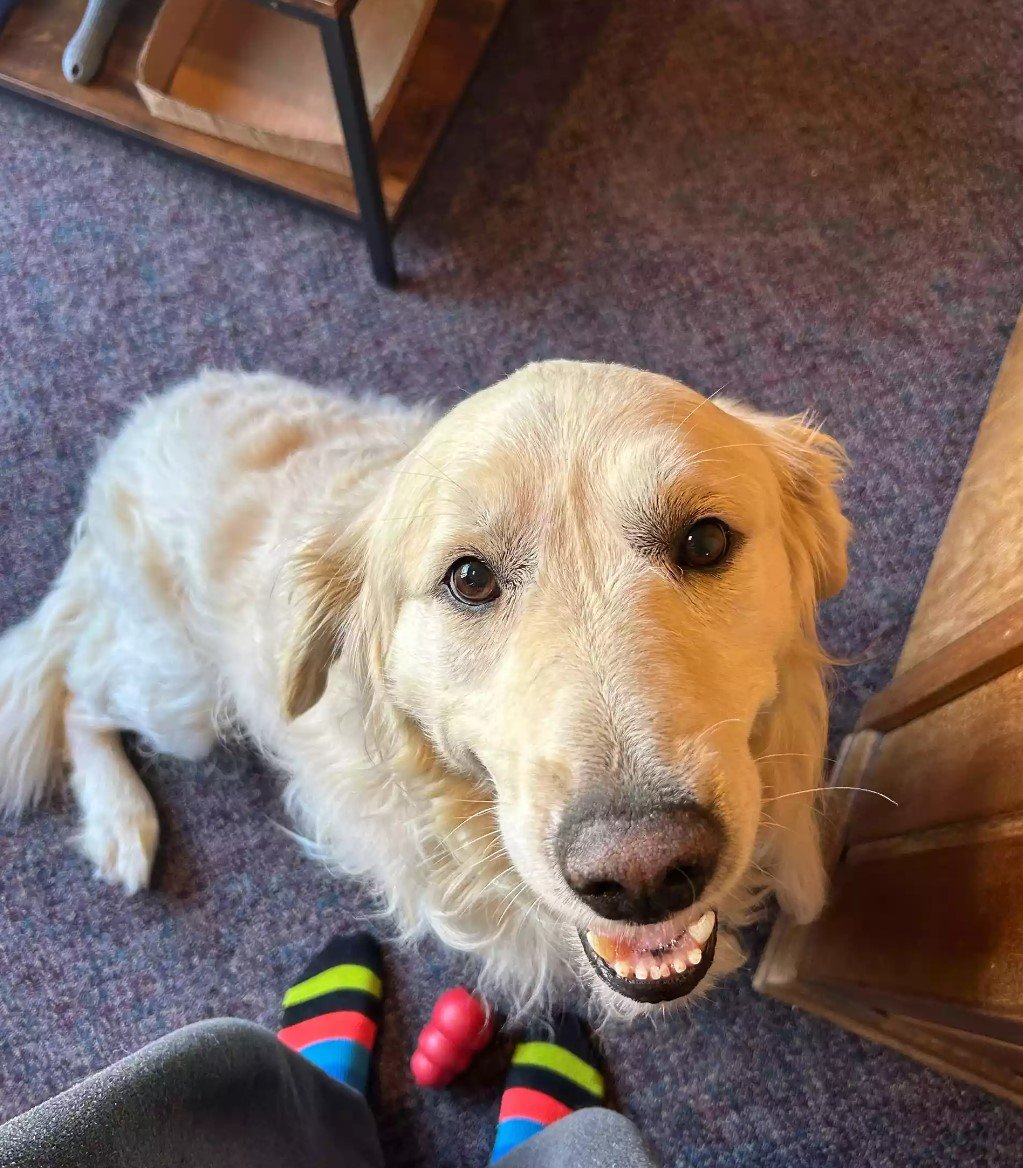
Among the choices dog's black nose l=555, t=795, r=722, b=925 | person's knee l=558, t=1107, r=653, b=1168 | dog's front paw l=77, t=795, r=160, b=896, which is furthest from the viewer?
dog's front paw l=77, t=795, r=160, b=896

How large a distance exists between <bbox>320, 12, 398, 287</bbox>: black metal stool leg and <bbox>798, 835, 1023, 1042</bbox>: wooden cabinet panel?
73.6 inches

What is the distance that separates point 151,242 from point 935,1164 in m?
2.95

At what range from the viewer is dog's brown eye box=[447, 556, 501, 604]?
115cm

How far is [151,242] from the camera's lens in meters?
2.63

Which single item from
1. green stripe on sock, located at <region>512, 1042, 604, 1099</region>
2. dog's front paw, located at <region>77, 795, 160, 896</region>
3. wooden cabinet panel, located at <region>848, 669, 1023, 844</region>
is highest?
wooden cabinet panel, located at <region>848, 669, 1023, 844</region>

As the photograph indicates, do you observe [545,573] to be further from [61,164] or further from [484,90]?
[61,164]

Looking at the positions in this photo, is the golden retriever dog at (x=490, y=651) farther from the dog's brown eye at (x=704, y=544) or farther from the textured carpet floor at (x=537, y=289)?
the textured carpet floor at (x=537, y=289)

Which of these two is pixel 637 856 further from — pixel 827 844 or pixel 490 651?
pixel 827 844

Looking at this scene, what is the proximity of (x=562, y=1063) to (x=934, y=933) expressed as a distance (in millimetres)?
860

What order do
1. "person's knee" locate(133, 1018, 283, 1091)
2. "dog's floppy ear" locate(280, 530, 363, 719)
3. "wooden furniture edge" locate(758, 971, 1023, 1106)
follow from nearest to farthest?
"person's knee" locate(133, 1018, 283, 1091), "dog's floppy ear" locate(280, 530, 363, 719), "wooden furniture edge" locate(758, 971, 1023, 1106)

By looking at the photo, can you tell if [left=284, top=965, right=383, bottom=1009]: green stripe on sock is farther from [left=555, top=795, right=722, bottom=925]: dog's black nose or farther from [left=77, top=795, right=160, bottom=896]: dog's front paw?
[left=555, top=795, right=722, bottom=925]: dog's black nose

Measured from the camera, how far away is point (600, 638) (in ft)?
3.37

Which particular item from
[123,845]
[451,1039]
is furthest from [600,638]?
[123,845]

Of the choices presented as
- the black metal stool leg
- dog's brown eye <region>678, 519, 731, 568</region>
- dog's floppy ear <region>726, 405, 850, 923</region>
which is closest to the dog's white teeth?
dog's floppy ear <region>726, 405, 850, 923</region>
